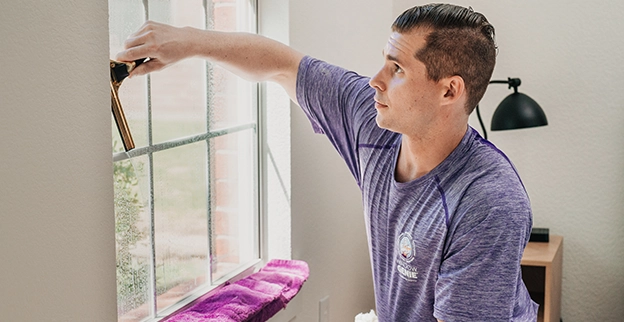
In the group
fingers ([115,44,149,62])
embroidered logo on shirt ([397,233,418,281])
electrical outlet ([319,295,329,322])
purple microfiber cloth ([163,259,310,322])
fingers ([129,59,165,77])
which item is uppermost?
fingers ([115,44,149,62])

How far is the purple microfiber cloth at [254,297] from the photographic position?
1.67 metres

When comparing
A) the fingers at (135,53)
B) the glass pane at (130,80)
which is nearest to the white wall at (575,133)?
the glass pane at (130,80)

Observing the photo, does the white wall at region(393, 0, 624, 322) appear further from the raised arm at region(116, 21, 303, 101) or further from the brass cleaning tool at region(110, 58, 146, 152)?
the brass cleaning tool at region(110, 58, 146, 152)

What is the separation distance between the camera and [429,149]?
159 centimetres

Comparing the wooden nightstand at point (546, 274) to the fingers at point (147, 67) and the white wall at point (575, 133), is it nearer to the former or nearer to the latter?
the white wall at point (575, 133)

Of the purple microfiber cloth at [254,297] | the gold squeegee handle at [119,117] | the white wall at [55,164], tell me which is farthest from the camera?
the purple microfiber cloth at [254,297]

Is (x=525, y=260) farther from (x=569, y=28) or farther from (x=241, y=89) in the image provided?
(x=241, y=89)

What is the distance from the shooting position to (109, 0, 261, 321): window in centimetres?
156

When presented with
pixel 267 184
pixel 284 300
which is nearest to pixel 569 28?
pixel 267 184

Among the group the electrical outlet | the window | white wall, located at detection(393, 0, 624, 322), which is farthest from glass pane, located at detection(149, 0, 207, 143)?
white wall, located at detection(393, 0, 624, 322)

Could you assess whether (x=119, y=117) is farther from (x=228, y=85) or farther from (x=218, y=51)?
(x=228, y=85)

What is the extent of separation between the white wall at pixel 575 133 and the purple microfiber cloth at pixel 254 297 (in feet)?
4.19

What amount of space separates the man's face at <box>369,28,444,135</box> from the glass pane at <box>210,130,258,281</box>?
0.52m

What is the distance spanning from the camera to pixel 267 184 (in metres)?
2.12
